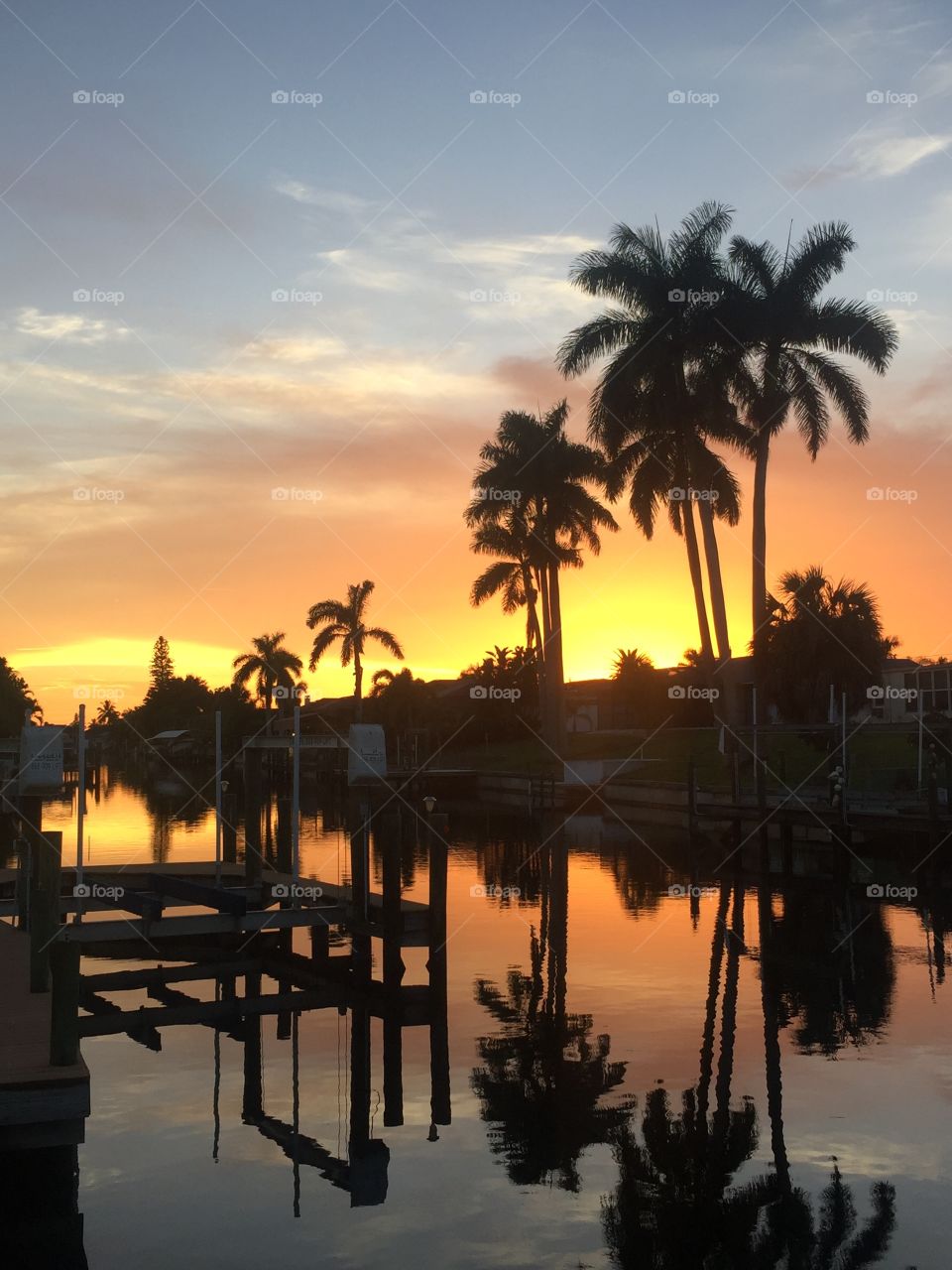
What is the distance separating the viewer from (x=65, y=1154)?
1372 centimetres

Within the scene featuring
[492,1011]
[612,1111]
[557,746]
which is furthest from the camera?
[557,746]

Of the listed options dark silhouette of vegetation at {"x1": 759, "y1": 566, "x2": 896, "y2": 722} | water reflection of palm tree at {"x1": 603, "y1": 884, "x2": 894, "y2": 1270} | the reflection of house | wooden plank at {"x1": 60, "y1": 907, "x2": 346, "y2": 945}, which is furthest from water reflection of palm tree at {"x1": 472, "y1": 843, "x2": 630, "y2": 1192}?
the reflection of house

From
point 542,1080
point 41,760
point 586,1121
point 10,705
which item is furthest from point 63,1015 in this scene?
point 10,705

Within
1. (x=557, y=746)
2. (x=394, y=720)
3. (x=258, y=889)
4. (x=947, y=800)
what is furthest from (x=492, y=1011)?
(x=394, y=720)

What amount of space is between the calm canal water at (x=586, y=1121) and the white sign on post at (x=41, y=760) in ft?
13.6

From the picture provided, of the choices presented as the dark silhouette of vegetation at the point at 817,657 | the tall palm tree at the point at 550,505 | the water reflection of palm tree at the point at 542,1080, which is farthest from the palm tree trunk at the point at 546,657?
the water reflection of palm tree at the point at 542,1080

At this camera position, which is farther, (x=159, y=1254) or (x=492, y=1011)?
(x=492, y=1011)

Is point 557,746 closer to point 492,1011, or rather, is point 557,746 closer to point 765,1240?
point 492,1011

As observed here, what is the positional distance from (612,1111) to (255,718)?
10901 centimetres

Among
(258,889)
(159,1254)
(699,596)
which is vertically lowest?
(159,1254)

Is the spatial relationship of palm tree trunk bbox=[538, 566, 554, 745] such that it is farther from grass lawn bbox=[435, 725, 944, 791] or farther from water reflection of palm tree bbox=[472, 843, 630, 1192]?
water reflection of palm tree bbox=[472, 843, 630, 1192]

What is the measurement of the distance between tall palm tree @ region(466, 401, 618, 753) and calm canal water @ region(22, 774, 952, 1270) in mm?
47996

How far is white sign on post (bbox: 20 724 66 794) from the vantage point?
69.5 ft

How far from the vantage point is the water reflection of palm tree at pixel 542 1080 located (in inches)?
552
